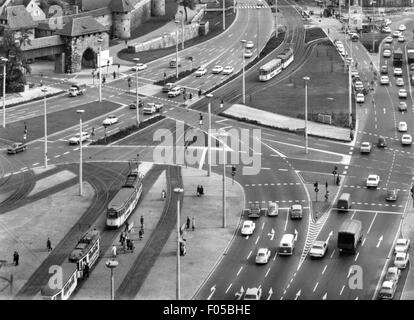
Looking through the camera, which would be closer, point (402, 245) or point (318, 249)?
Answer: point (318, 249)

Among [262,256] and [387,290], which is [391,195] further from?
[387,290]

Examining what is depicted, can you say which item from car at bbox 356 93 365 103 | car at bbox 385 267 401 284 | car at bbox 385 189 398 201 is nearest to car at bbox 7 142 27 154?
car at bbox 385 189 398 201

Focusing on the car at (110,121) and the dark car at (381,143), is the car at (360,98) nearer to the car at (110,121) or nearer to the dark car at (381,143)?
the dark car at (381,143)

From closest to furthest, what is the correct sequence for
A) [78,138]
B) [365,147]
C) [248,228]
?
[248,228]
[365,147]
[78,138]

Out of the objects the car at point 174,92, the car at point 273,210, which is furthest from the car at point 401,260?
the car at point 174,92

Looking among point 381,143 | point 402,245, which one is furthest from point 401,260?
point 381,143

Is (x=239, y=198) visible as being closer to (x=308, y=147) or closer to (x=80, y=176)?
(x=80, y=176)
